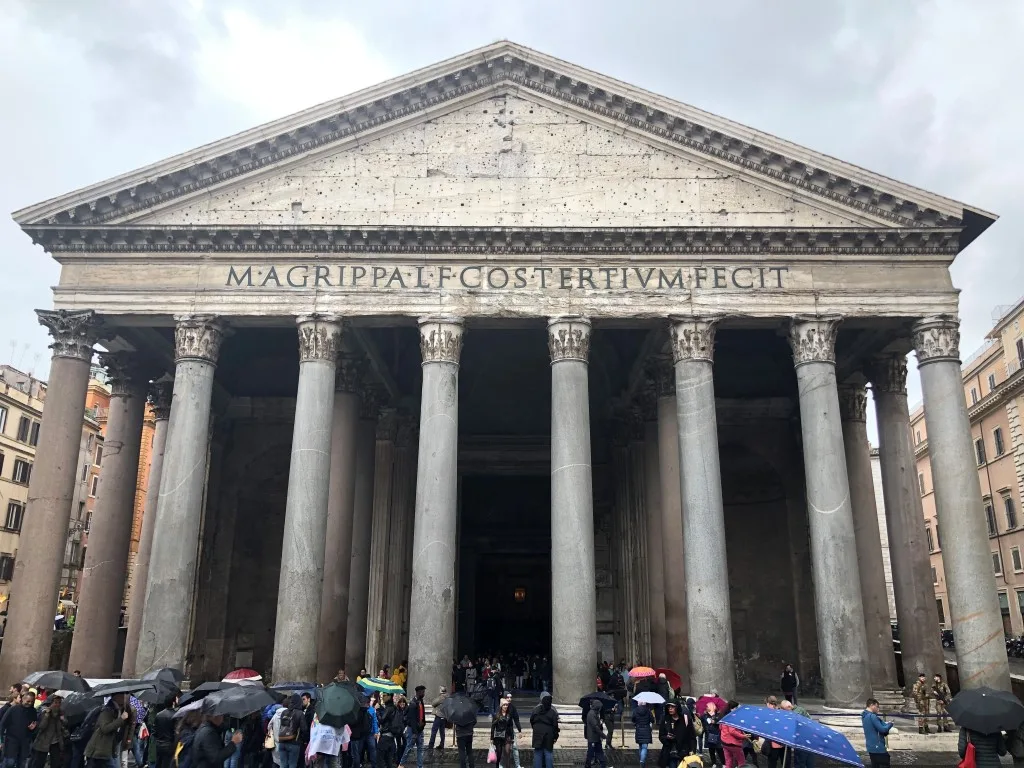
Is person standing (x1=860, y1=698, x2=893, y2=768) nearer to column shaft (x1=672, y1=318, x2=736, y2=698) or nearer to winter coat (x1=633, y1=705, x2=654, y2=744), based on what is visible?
winter coat (x1=633, y1=705, x2=654, y2=744)

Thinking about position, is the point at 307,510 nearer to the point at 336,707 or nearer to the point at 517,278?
the point at 517,278

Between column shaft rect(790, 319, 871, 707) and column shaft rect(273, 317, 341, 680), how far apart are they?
370 inches

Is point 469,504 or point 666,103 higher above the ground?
point 666,103

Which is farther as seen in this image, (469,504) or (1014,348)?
(1014,348)

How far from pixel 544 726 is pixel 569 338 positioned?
8.27 metres

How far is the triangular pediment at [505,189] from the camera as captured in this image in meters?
16.9

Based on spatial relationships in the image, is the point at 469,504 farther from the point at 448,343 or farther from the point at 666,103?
the point at 666,103

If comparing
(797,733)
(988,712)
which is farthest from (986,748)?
(797,733)

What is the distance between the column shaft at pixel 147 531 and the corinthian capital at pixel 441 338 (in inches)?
280

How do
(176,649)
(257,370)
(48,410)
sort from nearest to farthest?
(176,649)
(48,410)
(257,370)

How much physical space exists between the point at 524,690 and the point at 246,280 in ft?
43.0

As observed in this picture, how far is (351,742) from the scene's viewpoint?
995 cm

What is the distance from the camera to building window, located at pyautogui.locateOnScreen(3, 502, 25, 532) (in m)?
37.2

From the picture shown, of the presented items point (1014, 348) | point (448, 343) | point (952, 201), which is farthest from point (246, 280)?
point (1014, 348)
